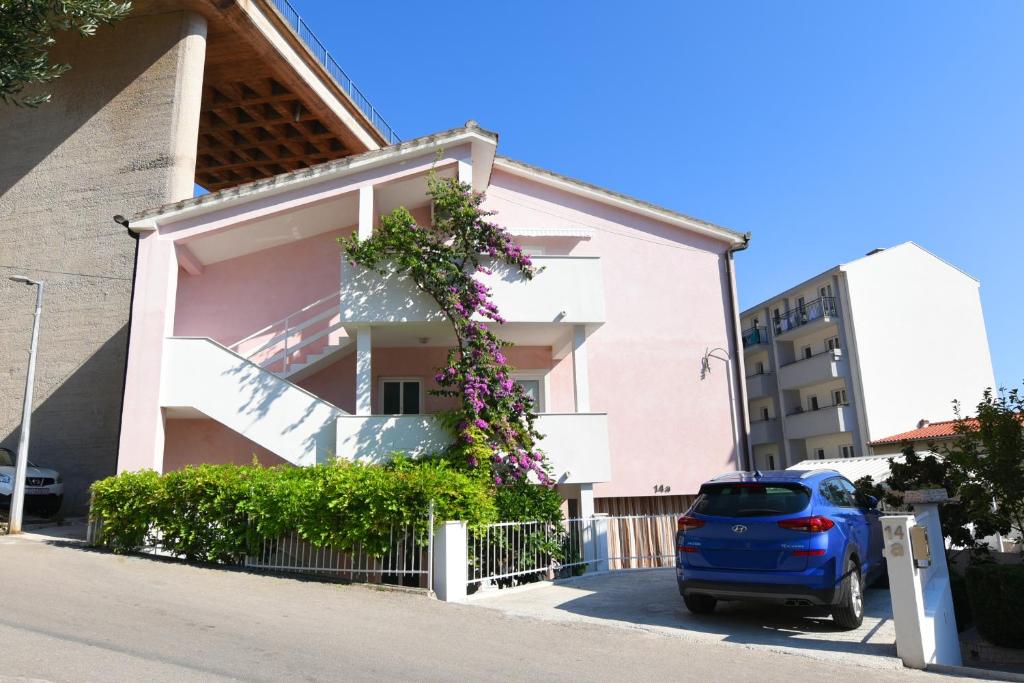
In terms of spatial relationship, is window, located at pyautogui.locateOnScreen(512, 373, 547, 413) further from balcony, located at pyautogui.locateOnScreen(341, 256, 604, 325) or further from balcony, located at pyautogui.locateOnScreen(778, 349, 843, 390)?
balcony, located at pyautogui.locateOnScreen(778, 349, 843, 390)

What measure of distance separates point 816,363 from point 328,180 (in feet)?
90.1

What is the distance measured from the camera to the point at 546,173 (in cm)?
1848

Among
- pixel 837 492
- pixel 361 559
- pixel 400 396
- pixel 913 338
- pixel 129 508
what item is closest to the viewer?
pixel 837 492

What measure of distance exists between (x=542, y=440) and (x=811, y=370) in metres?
25.5

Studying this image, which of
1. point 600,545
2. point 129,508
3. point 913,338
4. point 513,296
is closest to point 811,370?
point 913,338

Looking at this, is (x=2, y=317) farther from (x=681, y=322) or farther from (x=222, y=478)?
(x=681, y=322)

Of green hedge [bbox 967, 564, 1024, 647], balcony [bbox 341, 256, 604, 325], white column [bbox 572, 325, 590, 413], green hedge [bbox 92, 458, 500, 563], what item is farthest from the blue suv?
balcony [bbox 341, 256, 604, 325]

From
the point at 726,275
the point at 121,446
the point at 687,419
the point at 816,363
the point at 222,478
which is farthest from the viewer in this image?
the point at 816,363

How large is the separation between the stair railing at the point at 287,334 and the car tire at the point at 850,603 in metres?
10.6

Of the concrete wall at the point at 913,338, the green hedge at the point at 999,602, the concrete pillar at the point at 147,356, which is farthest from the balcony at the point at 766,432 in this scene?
the concrete pillar at the point at 147,356

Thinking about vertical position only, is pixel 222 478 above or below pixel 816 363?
below

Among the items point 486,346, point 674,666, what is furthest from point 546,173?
point 674,666

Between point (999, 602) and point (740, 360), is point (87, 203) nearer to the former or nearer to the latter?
point (740, 360)

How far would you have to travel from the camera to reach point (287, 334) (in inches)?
604
